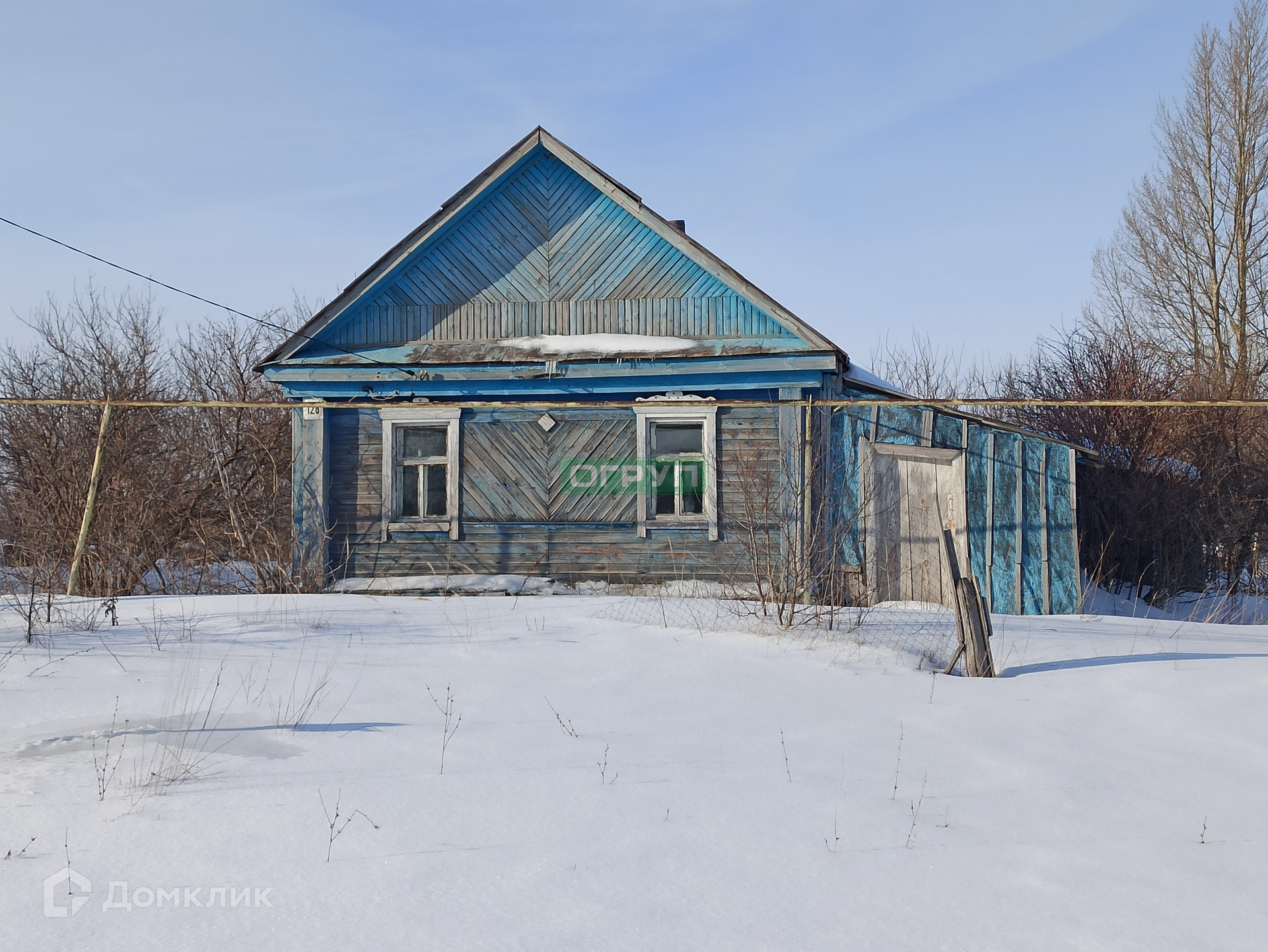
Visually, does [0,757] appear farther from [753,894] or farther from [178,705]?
[753,894]

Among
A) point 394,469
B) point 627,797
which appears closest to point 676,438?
point 394,469

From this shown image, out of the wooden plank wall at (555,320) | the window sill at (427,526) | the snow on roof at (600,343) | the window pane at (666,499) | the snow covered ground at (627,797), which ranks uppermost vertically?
the wooden plank wall at (555,320)

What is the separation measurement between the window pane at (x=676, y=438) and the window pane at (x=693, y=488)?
23 cm

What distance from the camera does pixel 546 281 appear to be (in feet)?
38.2

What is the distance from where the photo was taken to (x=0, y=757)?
14.0 feet

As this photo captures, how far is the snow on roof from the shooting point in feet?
36.2

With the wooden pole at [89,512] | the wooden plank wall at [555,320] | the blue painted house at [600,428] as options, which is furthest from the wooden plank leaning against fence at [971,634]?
the wooden pole at [89,512]

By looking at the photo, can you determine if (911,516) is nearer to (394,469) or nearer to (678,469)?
(678,469)

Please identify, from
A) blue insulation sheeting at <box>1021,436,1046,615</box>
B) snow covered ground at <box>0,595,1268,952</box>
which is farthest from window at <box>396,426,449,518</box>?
blue insulation sheeting at <box>1021,436,1046,615</box>

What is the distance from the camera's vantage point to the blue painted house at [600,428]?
10750 mm

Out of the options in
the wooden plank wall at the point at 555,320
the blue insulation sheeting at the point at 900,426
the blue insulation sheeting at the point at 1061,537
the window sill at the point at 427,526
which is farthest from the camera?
the window sill at the point at 427,526

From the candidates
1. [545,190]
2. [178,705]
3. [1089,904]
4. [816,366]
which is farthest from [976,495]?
[178,705]

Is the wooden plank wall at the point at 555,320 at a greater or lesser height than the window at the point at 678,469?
greater

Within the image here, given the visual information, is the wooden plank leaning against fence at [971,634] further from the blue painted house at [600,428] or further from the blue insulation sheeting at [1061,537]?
the blue insulation sheeting at [1061,537]
